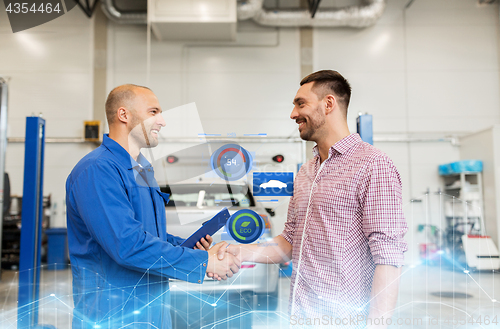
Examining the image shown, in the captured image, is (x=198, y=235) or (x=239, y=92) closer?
(x=198, y=235)

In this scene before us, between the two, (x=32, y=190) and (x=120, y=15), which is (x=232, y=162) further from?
(x=120, y=15)

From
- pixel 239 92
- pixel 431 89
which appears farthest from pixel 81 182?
pixel 431 89

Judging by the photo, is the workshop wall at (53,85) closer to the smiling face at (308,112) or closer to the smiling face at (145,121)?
the smiling face at (145,121)

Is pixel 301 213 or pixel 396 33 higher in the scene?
pixel 396 33

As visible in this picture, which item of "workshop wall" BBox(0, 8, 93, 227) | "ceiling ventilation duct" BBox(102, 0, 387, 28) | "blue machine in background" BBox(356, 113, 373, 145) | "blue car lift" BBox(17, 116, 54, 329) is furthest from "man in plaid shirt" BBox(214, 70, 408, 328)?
"ceiling ventilation duct" BBox(102, 0, 387, 28)

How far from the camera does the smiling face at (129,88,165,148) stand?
1.04 metres

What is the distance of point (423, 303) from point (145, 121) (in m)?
0.84

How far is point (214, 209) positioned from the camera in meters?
1.06

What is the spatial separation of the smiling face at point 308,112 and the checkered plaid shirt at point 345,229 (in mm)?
85

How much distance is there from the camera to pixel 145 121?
1056mm

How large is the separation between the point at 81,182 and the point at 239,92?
13.7ft

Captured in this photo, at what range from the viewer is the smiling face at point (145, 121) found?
104 cm

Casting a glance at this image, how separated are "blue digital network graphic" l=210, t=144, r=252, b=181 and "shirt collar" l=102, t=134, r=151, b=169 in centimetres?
20

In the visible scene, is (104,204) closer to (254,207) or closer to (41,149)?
(254,207)
